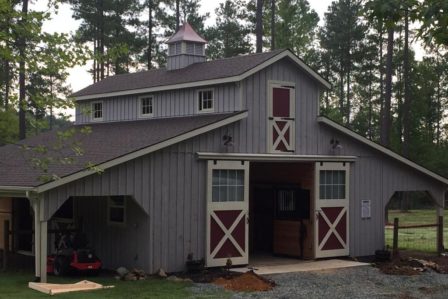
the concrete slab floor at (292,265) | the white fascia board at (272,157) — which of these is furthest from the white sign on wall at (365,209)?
the concrete slab floor at (292,265)

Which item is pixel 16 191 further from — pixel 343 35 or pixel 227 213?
pixel 343 35

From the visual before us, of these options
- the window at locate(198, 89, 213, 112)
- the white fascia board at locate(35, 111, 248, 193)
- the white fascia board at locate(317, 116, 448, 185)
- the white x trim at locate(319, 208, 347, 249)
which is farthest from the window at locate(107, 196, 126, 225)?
the white fascia board at locate(317, 116, 448, 185)

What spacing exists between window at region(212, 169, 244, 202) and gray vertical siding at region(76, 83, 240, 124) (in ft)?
5.71

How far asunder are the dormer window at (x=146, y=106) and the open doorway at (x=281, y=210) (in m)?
3.64

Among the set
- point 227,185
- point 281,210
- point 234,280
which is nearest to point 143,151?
point 227,185

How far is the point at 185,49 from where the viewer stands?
23281 millimetres

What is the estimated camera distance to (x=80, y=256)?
15945mm

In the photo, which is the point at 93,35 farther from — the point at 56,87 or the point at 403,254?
the point at 403,254

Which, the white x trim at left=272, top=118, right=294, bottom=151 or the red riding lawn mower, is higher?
the white x trim at left=272, top=118, right=294, bottom=151

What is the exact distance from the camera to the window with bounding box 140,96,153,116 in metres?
21.8

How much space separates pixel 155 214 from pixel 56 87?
40.0 metres

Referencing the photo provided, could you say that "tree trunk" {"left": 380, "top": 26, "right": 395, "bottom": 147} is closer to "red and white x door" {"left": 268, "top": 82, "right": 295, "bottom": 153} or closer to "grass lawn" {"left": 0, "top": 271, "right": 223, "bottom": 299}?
"red and white x door" {"left": 268, "top": 82, "right": 295, "bottom": 153}

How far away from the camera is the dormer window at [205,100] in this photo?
62.8 feet

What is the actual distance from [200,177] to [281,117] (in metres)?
3.09
